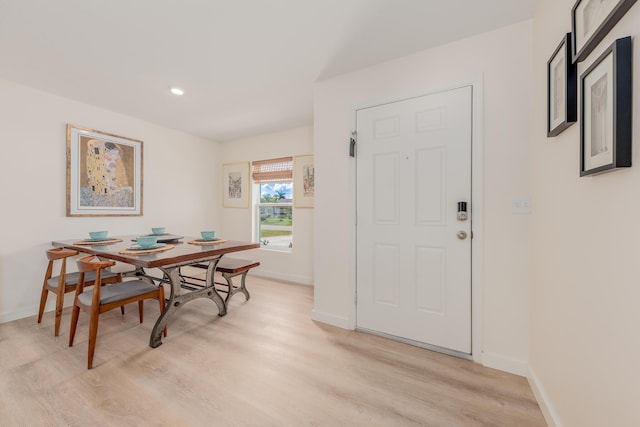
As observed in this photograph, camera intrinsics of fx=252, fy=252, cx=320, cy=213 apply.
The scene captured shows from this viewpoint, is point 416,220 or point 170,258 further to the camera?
point 416,220

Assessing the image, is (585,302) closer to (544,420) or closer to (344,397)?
(544,420)

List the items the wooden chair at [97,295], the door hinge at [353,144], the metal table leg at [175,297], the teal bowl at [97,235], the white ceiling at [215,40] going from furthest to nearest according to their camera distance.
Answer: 1. the teal bowl at [97,235]
2. the door hinge at [353,144]
3. the metal table leg at [175,297]
4. the wooden chair at [97,295]
5. the white ceiling at [215,40]

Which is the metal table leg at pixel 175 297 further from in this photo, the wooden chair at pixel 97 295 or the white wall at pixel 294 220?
the white wall at pixel 294 220

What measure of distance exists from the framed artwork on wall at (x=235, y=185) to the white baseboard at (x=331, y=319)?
2.57m

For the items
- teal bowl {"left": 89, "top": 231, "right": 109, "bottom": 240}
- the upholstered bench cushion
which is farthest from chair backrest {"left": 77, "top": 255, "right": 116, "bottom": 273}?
teal bowl {"left": 89, "top": 231, "right": 109, "bottom": 240}

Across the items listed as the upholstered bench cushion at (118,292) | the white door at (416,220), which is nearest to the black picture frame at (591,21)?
the white door at (416,220)

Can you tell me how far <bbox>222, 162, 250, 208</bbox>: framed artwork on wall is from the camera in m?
4.50

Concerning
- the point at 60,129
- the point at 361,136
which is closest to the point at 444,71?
the point at 361,136

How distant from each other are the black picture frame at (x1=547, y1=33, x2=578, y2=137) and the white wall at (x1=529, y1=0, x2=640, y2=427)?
49mm

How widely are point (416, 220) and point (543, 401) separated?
1.28 meters

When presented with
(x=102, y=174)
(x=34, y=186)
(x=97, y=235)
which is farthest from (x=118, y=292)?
(x=102, y=174)

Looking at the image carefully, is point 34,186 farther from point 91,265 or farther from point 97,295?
point 97,295

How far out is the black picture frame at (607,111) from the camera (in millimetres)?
784

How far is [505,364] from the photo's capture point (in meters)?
1.75
